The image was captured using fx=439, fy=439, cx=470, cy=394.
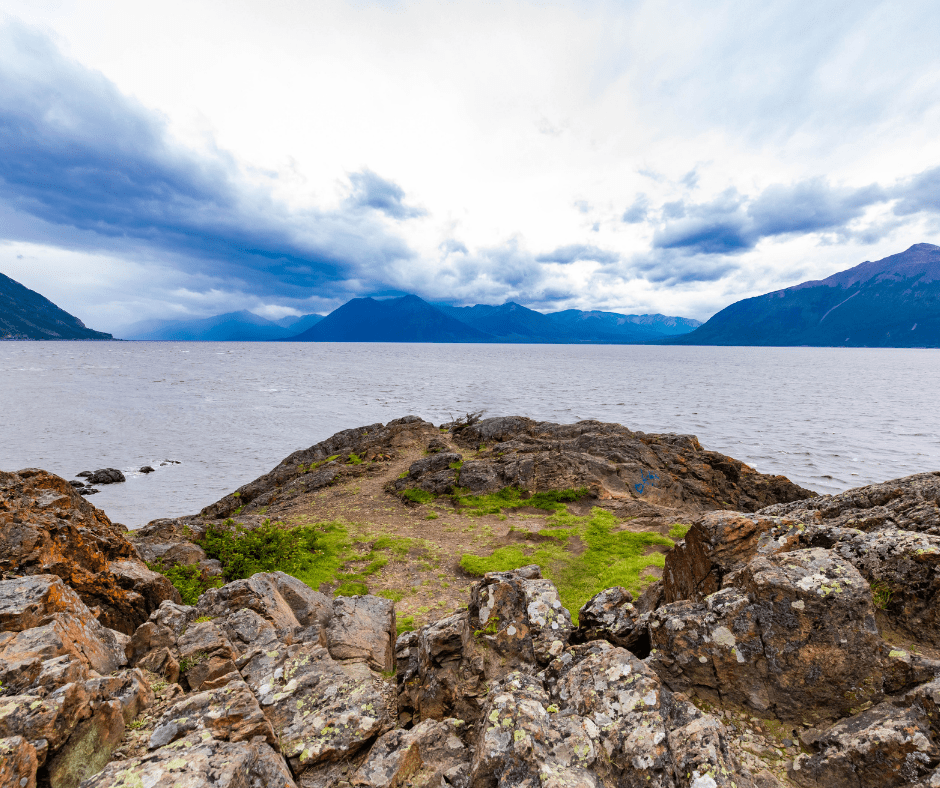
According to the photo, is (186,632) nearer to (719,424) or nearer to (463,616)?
(463,616)

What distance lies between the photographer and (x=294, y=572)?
1852 centimetres

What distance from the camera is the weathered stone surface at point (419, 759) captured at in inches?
230

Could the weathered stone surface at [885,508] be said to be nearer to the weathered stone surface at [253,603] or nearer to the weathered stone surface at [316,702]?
the weathered stone surface at [316,702]

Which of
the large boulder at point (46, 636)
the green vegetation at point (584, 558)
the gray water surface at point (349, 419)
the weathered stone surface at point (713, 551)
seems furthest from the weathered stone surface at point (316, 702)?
the gray water surface at point (349, 419)

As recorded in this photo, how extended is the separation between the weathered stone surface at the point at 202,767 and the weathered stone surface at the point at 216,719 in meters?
0.23

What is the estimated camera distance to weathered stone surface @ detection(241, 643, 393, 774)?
6.50 metres

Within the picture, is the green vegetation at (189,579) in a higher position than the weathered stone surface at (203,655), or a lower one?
lower

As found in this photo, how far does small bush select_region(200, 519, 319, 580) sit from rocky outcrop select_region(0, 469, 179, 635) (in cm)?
505

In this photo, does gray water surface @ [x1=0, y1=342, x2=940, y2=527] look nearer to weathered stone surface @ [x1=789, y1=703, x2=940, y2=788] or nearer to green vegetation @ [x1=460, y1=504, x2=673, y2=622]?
green vegetation @ [x1=460, y1=504, x2=673, y2=622]

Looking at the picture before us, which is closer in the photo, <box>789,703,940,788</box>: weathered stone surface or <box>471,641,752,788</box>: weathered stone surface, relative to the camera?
<box>789,703,940,788</box>: weathered stone surface

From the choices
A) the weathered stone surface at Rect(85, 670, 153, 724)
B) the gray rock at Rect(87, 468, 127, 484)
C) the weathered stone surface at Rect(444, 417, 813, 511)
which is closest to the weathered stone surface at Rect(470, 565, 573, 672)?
the weathered stone surface at Rect(85, 670, 153, 724)

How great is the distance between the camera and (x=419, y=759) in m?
6.24

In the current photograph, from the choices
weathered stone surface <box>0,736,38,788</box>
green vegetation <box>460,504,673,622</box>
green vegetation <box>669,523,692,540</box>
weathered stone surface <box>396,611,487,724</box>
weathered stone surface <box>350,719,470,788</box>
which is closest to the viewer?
weathered stone surface <box>0,736,38,788</box>

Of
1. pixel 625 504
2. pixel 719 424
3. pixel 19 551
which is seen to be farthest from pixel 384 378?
pixel 19 551
